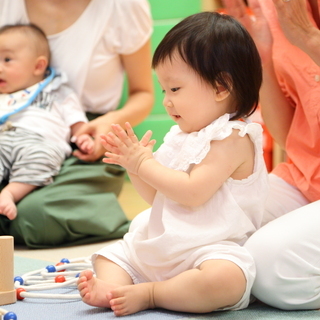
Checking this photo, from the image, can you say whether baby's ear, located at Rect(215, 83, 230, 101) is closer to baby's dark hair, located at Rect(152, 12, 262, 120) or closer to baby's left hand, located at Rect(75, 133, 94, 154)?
baby's dark hair, located at Rect(152, 12, 262, 120)

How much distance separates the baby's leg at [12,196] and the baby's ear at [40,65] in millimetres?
333

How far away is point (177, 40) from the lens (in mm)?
916

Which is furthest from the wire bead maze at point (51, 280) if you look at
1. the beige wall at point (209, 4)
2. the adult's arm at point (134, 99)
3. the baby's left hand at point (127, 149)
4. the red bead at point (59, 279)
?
the beige wall at point (209, 4)

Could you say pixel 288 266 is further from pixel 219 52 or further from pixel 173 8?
pixel 173 8

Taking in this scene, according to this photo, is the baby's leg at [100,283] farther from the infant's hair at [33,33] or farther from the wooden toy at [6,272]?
the infant's hair at [33,33]

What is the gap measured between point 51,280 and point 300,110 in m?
0.59

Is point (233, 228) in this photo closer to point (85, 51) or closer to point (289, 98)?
point (289, 98)

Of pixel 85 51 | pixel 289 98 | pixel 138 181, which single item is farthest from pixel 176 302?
pixel 85 51

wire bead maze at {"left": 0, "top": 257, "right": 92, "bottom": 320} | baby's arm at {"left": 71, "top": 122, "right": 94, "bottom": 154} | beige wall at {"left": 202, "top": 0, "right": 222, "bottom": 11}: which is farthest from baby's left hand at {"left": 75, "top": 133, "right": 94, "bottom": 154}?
beige wall at {"left": 202, "top": 0, "right": 222, "bottom": 11}

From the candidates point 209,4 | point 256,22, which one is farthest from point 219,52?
point 209,4

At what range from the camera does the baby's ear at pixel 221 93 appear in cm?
92

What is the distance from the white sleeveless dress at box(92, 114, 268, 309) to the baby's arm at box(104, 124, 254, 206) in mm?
16

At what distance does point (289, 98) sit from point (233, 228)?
418 mm

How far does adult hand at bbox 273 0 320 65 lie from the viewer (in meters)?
0.98
